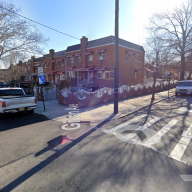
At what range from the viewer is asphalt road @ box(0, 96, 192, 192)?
8.67 ft

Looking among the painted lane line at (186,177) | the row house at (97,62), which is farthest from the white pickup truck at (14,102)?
the row house at (97,62)

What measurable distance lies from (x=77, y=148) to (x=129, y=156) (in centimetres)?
152

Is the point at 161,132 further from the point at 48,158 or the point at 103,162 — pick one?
the point at 48,158

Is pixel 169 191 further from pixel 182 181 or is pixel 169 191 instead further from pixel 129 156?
pixel 129 156

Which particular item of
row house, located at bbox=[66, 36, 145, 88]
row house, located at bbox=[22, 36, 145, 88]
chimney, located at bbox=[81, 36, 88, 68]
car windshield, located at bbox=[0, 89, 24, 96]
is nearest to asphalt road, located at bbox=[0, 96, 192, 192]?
car windshield, located at bbox=[0, 89, 24, 96]

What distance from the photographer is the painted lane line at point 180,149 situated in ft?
11.9

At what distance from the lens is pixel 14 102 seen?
23.6 feet

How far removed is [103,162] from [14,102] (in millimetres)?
6003

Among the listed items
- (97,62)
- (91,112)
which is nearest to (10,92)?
(91,112)

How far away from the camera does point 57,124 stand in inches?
258

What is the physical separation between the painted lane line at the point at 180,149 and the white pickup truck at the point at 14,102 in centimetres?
720

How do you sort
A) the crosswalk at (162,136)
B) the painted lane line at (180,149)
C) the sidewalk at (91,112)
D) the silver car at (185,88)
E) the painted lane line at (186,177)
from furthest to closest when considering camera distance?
the silver car at (185,88) → the sidewalk at (91,112) → the crosswalk at (162,136) → the painted lane line at (180,149) → the painted lane line at (186,177)

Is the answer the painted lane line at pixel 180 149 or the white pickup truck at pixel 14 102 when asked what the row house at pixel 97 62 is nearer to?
the white pickup truck at pixel 14 102

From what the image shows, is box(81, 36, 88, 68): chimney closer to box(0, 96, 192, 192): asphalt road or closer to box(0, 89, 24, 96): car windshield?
box(0, 89, 24, 96): car windshield
